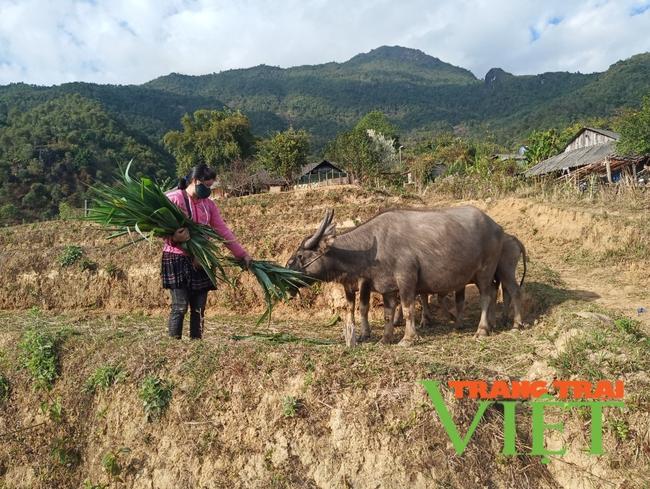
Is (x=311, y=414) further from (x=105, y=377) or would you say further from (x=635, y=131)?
(x=635, y=131)

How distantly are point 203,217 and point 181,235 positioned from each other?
1.42 ft

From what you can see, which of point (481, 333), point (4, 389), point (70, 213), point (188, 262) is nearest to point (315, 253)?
point (188, 262)

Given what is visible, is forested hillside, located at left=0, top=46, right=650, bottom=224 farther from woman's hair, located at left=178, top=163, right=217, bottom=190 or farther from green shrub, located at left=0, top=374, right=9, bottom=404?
green shrub, located at left=0, top=374, right=9, bottom=404

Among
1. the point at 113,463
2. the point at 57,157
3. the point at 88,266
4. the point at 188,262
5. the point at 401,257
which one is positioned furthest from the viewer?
the point at 57,157

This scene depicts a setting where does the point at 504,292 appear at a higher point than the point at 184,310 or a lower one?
lower

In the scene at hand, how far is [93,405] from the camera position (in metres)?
4.59

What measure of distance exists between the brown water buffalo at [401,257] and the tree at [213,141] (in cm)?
3936

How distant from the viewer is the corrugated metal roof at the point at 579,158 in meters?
24.9

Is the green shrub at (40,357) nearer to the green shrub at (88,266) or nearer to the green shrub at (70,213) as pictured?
the green shrub at (70,213)

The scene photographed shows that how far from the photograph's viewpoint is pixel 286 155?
3553 centimetres

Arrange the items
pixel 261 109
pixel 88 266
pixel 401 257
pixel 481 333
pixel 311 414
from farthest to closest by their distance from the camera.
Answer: pixel 261 109 < pixel 88 266 < pixel 481 333 < pixel 401 257 < pixel 311 414

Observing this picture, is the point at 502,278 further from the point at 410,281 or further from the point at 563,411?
the point at 563,411

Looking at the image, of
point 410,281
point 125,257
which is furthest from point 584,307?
point 125,257

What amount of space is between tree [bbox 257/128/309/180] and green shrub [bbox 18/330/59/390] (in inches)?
1236
